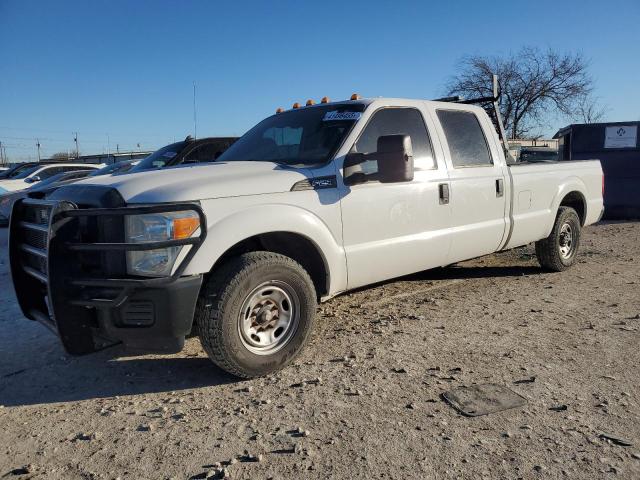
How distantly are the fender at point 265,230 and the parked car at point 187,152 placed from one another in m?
5.82

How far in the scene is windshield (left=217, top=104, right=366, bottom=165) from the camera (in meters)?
4.20

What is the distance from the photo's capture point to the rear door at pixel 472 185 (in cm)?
486

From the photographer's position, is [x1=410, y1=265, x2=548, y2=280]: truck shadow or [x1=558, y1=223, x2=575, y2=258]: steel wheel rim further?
A: [x1=558, y1=223, x2=575, y2=258]: steel wheel rim

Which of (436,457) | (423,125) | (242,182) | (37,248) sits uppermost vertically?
(423,125)

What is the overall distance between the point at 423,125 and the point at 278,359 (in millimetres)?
2491

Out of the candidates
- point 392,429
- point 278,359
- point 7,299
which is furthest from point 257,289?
point 7,299

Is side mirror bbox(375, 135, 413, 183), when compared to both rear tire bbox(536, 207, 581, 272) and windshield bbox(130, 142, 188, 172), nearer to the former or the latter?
rear tire bbox(536, 207, 581, 272)

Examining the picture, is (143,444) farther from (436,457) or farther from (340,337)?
(340,337)

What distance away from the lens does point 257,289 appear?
3.40 metres

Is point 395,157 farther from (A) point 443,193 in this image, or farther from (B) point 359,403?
(B) point 359,403

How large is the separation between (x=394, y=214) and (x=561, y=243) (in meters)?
3.35

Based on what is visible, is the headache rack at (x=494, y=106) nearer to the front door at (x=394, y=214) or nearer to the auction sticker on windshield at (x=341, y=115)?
the front door at (x=394, y=214)

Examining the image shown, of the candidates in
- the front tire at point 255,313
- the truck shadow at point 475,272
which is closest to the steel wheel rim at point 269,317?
the front tire at point 255,313

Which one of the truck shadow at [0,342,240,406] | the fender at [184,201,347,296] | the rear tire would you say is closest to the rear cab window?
the rear tire
